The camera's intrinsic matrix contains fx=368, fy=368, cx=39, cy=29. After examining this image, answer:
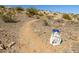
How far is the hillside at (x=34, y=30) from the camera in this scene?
3.89 m

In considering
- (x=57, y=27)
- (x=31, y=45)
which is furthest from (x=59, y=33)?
(x=31, y=45)

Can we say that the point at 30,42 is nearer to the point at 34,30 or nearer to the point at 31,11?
the point at 34,30

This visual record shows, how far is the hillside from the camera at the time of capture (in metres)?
3.89

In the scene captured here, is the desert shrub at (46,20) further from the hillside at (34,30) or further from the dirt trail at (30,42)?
the dirt trail at (30,42)

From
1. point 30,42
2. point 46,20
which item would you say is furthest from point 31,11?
point 30,42

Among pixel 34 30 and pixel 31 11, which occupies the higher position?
pixel 31 11

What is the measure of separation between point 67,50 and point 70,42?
0.09 m

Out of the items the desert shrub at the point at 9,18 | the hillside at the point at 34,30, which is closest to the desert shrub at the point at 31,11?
the hillside at the point at 34,30

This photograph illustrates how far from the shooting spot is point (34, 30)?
392 cm

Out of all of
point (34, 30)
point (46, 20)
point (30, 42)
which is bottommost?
point (30, 42)

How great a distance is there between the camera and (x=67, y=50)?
153 inches

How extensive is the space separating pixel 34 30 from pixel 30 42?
136 millimetres
